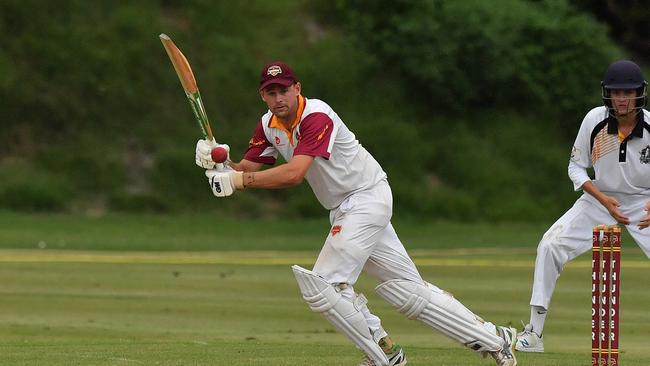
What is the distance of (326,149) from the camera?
6348mm

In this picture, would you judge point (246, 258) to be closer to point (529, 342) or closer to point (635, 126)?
point (529, 342)

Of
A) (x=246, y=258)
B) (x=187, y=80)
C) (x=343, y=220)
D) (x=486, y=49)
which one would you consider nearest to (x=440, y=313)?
(x=343, y=220)

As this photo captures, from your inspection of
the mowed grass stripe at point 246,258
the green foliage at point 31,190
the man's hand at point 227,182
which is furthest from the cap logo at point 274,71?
the green foliage at point 31,190

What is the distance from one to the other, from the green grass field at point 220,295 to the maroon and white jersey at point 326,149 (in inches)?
38.3

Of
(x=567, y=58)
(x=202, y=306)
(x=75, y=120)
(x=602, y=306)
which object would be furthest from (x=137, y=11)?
(x=602, y=306)

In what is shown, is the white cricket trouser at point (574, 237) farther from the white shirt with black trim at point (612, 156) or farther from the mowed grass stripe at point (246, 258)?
the mowed grass stripe at point (246, 258)

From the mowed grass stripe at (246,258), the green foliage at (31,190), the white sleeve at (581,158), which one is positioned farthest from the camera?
the green foliage at (31,190)

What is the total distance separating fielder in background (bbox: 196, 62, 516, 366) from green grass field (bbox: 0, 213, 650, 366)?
521 millimetres

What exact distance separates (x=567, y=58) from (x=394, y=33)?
2935mm

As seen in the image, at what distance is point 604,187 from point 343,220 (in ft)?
5.58

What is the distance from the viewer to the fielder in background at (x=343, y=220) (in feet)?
20.7

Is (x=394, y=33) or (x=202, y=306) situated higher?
(x=394, y=33)

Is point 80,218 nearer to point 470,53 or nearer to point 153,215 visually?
point 153,215

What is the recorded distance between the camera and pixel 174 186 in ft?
69.9
